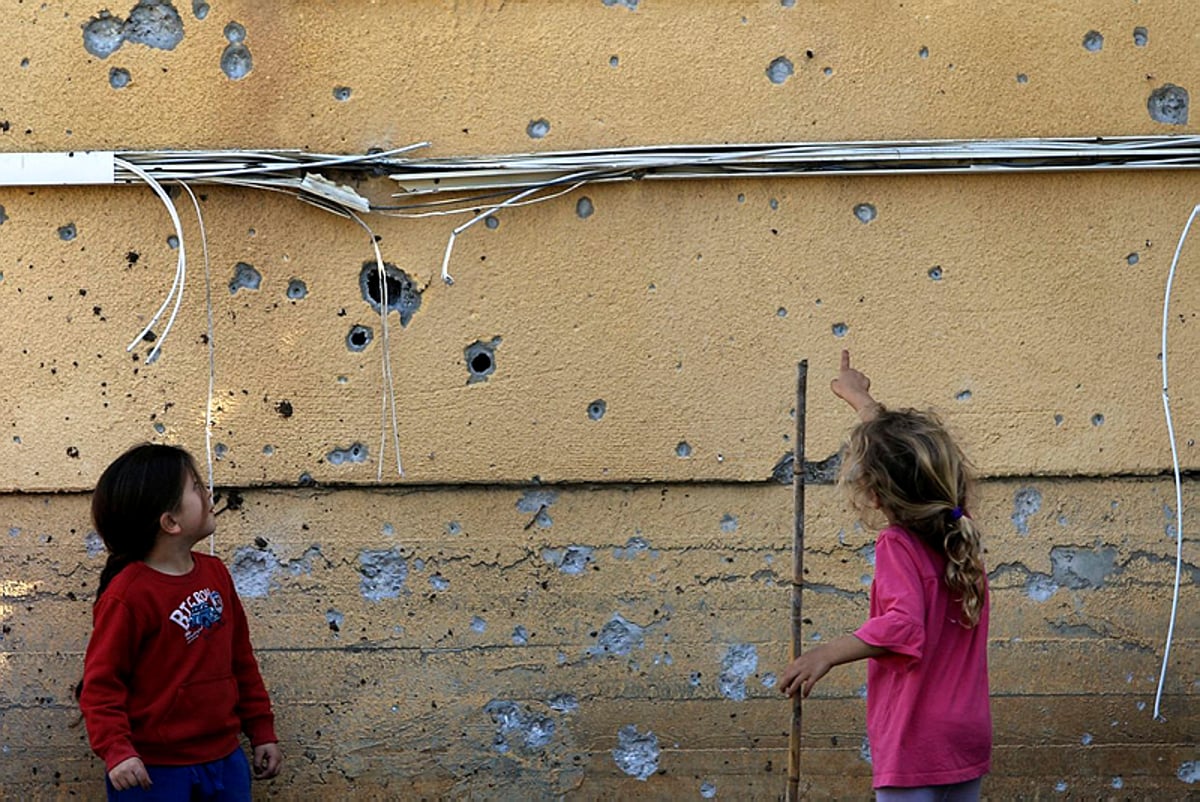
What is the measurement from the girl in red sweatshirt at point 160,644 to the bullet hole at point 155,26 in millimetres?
1219

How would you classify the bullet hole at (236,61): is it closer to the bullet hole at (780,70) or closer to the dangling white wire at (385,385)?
the dangling white wire at (385,385)

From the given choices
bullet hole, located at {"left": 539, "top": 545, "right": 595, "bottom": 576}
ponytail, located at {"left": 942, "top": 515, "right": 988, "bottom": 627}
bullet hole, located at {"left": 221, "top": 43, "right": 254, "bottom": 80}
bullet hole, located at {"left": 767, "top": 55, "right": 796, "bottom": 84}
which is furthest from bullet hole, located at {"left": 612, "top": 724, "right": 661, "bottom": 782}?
bullet hole, located at {"left": 221, "top": 43, "right": 254, "bottom": 80}

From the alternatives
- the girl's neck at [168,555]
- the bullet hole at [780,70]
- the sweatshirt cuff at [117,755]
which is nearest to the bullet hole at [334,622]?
the girl's neck at [168,555]

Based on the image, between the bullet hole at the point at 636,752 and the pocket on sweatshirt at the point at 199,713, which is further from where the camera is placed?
the bullet hole at the point at 636,752

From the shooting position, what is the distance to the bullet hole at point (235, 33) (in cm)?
386

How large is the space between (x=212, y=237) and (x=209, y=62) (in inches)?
18.7

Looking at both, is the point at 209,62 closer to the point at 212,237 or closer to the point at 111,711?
the point at 212,237

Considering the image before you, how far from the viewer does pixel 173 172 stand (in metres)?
3.82

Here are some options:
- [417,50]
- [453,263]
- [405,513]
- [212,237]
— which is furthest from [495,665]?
[417,50]

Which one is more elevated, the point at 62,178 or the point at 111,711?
the point at 62,178

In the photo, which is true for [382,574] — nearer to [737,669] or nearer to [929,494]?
[737,669]

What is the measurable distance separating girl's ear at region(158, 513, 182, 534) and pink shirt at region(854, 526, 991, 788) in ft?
5.04

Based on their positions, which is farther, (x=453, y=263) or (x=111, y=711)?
(x=453, y=263)

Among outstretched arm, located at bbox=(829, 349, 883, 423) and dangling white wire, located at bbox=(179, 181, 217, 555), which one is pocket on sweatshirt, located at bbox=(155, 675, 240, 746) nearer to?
dangling white wire, located at bbox=(179, 181, 217, 555)
